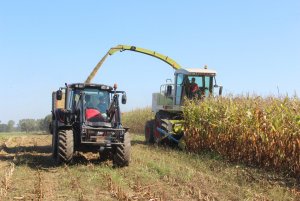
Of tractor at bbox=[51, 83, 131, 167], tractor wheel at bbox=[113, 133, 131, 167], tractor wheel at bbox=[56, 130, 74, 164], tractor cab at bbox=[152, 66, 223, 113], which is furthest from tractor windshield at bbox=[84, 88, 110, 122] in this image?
tractor cab at bbox=[152, 66, 223, 113]

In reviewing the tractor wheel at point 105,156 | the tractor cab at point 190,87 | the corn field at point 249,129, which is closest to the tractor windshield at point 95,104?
the tractor wheel at point 105,156

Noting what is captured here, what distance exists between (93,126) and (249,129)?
4083 millimetres

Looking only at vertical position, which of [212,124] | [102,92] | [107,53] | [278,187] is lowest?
[278,187]

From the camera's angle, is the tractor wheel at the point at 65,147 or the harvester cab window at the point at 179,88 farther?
the harvester cab window at the point at 179,88

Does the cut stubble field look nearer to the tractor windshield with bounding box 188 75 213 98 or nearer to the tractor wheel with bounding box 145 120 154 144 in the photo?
the tractor windshield with bounding box 188 75 213 98

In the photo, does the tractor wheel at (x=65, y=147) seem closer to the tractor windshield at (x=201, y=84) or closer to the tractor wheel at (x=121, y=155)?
the tractor wheel at (x=121, y=155)

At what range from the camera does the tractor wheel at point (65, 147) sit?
9141mm

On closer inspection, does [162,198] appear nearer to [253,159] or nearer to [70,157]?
[70,157]

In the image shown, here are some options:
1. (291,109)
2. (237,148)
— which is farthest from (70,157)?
(291,109)

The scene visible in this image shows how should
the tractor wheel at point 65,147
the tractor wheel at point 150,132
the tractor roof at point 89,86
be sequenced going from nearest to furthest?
the tractor wheel at point 65,147, the tractor roof at point 89,86, the tractor wheel at point 150,132

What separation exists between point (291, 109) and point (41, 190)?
6096mm

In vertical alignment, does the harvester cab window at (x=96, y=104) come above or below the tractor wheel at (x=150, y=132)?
above

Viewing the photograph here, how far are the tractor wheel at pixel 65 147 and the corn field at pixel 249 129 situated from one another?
4.49 meters

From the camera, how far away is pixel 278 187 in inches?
301
